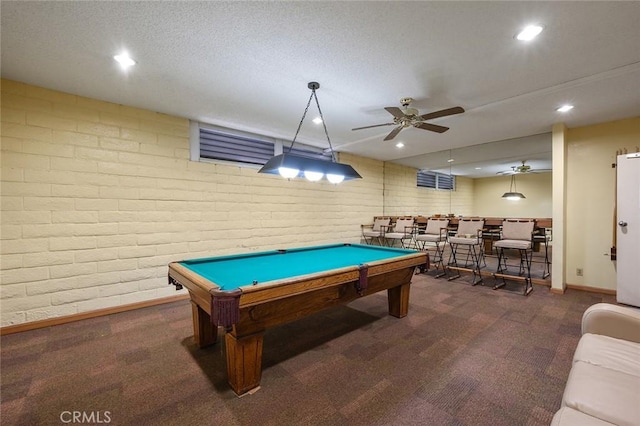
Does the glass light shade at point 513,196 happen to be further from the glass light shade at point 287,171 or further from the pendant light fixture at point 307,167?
the glass light shade at point 287,171

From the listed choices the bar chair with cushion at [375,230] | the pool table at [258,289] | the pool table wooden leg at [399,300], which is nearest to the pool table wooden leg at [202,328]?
the pool table at [258,289]

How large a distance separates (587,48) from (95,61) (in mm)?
4242

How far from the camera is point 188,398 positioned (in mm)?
1756

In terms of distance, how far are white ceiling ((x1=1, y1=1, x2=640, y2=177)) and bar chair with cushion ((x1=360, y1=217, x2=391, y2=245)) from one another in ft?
9.18

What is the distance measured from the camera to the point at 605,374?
1.19 m

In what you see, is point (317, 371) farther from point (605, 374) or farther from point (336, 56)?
point (336, 56)

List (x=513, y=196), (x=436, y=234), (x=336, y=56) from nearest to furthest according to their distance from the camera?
(x=336, y=56) < (x=436, y=234) < (x=513, y=196)

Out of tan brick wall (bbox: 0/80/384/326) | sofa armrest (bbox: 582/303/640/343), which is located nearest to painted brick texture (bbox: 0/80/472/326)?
tan brick wall (bbox: 0/80/384/326)

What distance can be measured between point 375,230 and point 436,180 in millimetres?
2155

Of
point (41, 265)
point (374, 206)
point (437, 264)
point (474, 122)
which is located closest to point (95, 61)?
point (41, 265)

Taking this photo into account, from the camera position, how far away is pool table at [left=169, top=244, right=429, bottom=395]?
1634 millimetres

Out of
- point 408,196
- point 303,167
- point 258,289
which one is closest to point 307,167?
point 303,167

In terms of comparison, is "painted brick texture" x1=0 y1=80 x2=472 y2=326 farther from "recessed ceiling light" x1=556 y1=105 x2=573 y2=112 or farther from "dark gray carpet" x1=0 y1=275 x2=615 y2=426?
"recessed ceiling light" x1=556 y1=105 x2=573 y2=112

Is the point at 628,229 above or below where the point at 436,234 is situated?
above
